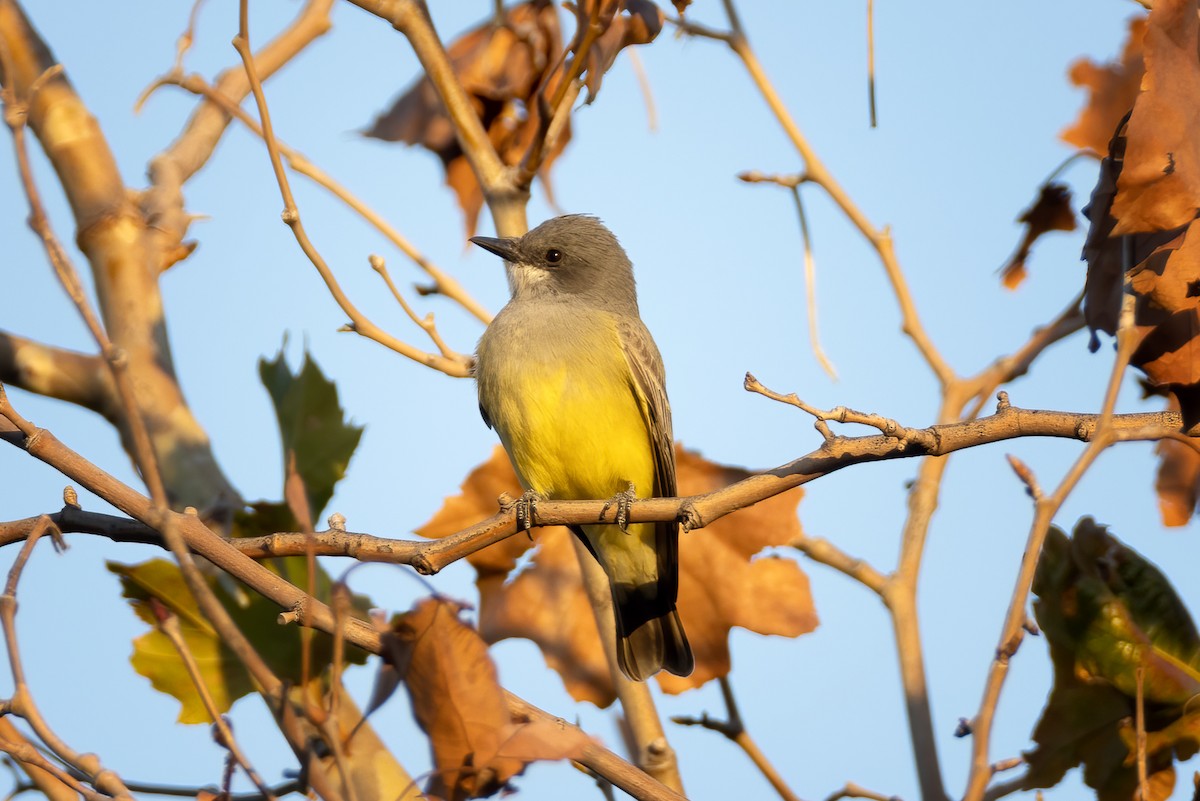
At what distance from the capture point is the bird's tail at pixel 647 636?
21.1 feet

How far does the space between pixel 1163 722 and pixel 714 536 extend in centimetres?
186

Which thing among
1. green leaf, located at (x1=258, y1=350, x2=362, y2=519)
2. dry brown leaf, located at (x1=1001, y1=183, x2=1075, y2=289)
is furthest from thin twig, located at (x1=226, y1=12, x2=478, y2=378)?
dry brown leaf, located at (x1=1001, y1=183, x2=1075, y2=289)

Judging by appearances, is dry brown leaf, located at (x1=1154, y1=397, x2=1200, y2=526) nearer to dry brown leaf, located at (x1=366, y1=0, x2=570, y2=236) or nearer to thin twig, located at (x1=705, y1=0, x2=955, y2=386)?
thin twig, located at (x1=705, y1=0, x2=955, y2=386)

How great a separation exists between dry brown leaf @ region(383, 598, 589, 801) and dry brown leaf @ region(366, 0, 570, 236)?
379cm

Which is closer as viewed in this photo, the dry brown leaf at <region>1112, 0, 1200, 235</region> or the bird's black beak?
the dry brown leaf at <region>1112, 0, 1200, 235</region>

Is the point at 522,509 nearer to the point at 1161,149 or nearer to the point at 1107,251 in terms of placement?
the point at 1107,251

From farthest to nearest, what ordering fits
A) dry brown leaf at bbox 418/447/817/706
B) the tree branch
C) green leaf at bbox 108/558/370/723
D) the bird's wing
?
the bird's wing, the tree branch, dry brown leaf at bbox 418/447/817/706, green leaf at bbox 108/558/370/723

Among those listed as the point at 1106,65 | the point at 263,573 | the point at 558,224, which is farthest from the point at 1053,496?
the point at 558,224

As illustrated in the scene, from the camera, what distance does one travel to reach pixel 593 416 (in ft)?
21.3

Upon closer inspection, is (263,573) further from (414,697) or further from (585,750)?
(585,750)

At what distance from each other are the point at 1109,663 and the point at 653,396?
11.5 ft

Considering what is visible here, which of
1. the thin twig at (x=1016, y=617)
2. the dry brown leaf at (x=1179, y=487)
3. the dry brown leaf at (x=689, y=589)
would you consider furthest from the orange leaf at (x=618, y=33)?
the thin twig at (x=1016, y=617)

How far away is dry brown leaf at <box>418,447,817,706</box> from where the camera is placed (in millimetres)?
4789

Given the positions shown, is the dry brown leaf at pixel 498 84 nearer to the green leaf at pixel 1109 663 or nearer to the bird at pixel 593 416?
the bird at pixel 593 416
